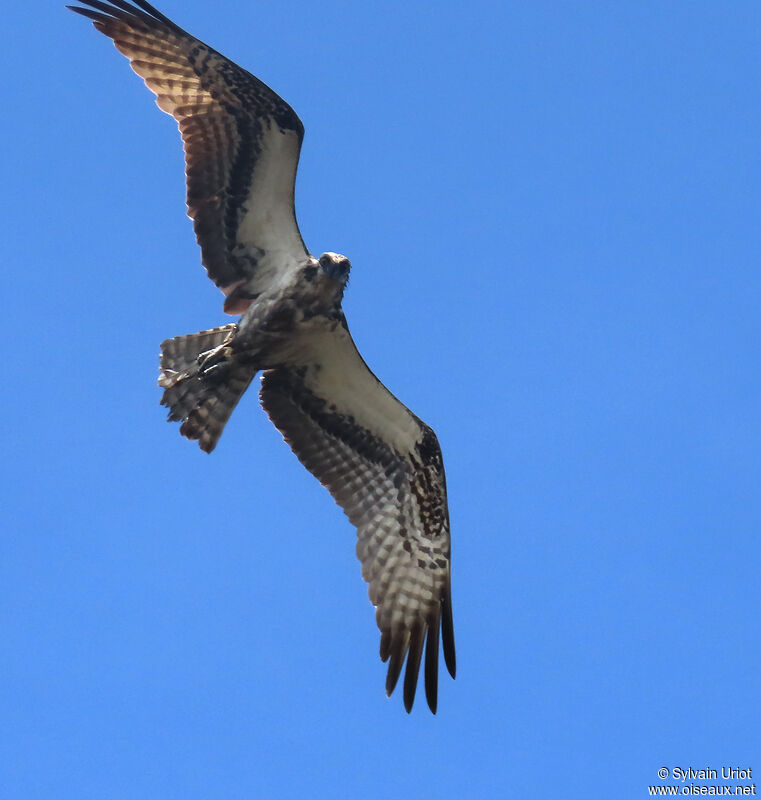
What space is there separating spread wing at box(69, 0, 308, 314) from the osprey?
0.03ft

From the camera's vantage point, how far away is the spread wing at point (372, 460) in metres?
9.98

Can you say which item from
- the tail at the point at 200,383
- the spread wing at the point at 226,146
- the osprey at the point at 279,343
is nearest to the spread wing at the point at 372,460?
the osprey at the point at 279,343

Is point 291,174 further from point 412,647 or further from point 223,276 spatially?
point 412,647

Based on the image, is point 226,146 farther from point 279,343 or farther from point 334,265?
point 279,343

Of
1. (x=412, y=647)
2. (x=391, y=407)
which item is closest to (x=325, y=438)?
(x=391, y=407)

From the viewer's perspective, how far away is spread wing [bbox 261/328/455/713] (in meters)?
9.98

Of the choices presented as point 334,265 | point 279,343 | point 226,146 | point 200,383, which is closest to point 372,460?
point 279,343

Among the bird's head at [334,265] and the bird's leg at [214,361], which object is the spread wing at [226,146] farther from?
the bird's head at [334,265]

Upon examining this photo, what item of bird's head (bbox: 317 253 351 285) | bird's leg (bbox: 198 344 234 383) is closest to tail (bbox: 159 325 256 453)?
bird's leg (bbox: 198 344 234 383)

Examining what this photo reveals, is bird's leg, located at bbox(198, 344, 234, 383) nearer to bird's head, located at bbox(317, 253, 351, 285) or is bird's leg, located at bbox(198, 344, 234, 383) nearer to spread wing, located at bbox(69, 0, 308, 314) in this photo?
spread wing, located at bbox(69, 0, 308, 314)

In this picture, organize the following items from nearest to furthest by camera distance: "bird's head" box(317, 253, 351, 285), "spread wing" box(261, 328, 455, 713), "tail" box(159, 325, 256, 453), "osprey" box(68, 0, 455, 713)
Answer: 1. "bird's head" box(317, 253, 351, 285)
2. "osprey" box(68, 0, 455, 713)
3. "tail" box(159, 325, 256, 453)
4. "spread wing" box(261, 328, 455, 713)

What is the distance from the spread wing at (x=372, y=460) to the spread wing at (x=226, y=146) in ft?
3.29

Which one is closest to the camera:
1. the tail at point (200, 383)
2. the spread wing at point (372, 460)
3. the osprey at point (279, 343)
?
the osprey at point (279, 343)

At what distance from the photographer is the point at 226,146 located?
9617 millimetres
